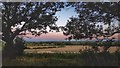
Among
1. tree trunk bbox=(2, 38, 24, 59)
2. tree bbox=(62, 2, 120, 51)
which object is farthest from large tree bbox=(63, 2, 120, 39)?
tree trunk bbox=(2, 38, 24, 59)

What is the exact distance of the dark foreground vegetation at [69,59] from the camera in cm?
761

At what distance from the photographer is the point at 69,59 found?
315 inches

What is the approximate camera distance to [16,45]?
28.7 feet

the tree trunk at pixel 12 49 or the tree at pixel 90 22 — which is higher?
the tree at pixel 90 22

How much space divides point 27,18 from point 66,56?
2.11 metres

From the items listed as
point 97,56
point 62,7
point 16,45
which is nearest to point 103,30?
point 97,56

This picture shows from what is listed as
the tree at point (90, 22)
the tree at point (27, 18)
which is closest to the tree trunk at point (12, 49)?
the tree at point (27, 18)

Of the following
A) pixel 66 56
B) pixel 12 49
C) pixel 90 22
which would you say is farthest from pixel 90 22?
pixel 12 49

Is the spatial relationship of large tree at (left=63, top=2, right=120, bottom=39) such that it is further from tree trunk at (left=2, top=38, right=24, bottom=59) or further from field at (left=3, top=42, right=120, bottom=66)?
tree trunk at (left=2, top=38, right=24, bottom=59)

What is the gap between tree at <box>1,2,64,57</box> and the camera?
8.58m

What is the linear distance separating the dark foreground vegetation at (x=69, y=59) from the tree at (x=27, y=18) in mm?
1072

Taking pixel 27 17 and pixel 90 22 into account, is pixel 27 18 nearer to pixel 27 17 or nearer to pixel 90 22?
pixel 27 17

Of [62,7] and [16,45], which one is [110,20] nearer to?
[62,7]

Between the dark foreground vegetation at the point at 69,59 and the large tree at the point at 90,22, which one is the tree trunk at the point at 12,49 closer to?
the dark foreground vegetation at the point at 69,59
